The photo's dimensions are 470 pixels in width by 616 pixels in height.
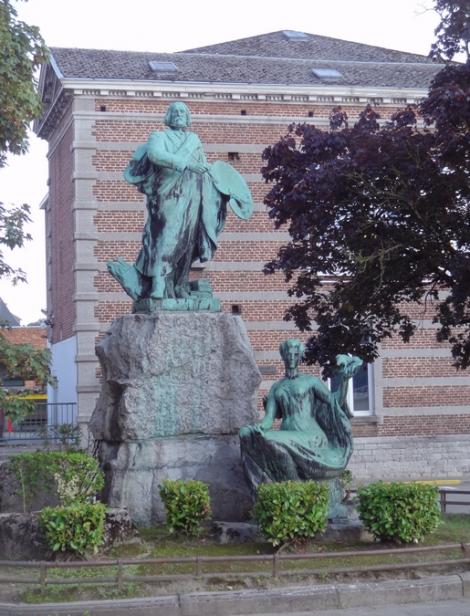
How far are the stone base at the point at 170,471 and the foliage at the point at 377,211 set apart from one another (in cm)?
389

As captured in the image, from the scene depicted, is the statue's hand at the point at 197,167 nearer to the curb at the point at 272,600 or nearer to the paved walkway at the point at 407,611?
the curb at the point at 272,600

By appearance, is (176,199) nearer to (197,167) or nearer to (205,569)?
(197,167)

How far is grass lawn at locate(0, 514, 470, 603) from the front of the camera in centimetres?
780

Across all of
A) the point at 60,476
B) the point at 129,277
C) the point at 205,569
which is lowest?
the point at 205,569

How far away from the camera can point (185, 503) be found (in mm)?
9297

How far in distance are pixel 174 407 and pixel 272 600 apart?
2.75 meters

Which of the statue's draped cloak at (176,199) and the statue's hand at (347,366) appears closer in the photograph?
the statue's hand at (347,366)

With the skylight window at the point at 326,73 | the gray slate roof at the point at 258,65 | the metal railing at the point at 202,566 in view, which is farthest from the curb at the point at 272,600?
the skylight window at the point at 326,73

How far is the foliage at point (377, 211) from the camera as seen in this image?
1330cm

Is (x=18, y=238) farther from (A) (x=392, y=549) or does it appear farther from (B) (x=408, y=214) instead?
(A) (x=392, y=549)

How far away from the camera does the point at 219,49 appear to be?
29547 millimetres

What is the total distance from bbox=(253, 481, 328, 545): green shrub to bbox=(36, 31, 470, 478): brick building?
604 inches

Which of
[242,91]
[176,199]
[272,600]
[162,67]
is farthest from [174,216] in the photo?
[162,67]

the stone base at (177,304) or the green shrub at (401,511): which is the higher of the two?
the stone base at (177,304)
